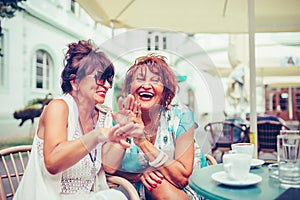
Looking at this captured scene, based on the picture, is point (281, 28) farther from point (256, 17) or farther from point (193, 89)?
point (193, 89)

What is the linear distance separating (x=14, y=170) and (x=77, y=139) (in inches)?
17.3

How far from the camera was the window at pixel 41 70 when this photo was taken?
1849 mm

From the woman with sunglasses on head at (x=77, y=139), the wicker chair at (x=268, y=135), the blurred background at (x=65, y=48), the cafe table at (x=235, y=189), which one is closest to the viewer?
the cafe table at (x=235, y=189)

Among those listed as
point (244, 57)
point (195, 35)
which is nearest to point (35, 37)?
point (195, 35)

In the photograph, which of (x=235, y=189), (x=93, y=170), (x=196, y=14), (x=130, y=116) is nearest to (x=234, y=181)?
(x=235, y=189)

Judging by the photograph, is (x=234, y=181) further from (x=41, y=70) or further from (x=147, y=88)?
(x=41, y=70)

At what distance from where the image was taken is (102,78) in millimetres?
1519

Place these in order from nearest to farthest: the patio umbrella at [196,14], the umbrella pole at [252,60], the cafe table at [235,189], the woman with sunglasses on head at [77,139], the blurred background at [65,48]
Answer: the cafe table at [235,189] < the woman with sunglasses on head at [77,139] < the blurred background at [65,48] < the patio umbrella at [196,14] < the umbrella pole at [252,60]

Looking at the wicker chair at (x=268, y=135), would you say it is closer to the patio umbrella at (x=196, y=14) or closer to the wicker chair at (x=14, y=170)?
the patio umbrella at (x=196, y=14)

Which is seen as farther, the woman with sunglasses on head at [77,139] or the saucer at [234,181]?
the woman with sunglasses on head at [77,139]

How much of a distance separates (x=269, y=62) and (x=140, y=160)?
2.76 m

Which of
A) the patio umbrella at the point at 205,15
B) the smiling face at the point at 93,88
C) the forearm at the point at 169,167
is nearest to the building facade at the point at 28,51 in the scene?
the patio umbrella at the point at 205,15

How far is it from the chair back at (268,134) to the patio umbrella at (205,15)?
138 cm

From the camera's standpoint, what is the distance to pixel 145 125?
58.2 inches
